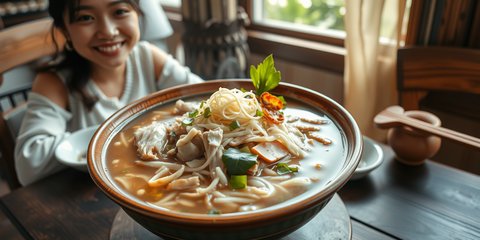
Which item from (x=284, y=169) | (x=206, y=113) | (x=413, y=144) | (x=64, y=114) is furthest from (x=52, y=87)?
(x=413, y=144)

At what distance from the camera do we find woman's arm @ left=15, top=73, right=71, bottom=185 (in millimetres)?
1511

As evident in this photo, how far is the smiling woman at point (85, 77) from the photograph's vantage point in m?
1.57

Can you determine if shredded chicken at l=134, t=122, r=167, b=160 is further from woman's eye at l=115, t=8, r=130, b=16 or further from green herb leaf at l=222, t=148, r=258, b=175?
woman's eye at l=115, t=8, r=130, b=16

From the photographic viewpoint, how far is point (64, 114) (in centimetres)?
177

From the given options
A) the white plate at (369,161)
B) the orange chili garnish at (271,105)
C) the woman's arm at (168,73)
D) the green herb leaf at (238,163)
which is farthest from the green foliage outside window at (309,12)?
the green herb leaf at (238,163)

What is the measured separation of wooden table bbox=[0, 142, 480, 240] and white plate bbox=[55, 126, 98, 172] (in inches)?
2.9

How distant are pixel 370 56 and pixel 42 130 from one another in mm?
1762

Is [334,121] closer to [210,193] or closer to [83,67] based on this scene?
[210,193]

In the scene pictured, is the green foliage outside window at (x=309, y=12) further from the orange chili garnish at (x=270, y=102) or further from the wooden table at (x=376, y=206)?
the orange chili garnish at (x=270, y=102)

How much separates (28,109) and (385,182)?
1536 mm

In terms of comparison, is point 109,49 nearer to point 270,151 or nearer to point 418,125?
point 270,151

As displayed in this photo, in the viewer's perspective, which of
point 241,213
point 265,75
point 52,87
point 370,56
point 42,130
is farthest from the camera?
point 370,56

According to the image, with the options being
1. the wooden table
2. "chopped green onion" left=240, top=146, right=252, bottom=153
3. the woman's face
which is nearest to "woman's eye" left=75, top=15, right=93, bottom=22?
the woman's face

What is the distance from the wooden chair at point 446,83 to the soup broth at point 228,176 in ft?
3.34
